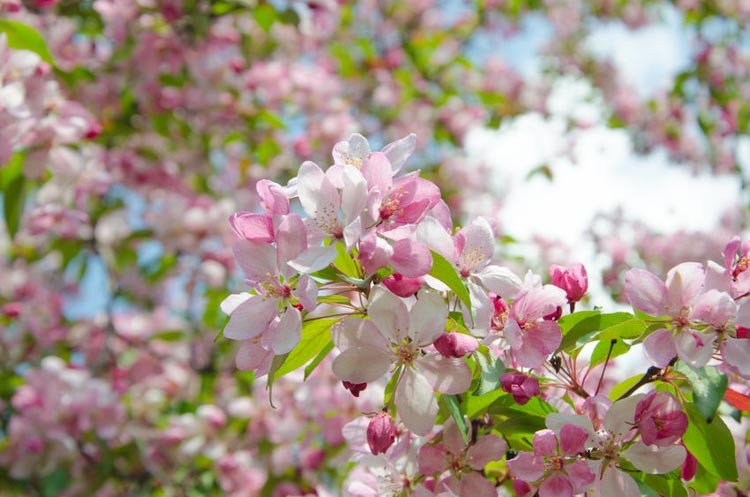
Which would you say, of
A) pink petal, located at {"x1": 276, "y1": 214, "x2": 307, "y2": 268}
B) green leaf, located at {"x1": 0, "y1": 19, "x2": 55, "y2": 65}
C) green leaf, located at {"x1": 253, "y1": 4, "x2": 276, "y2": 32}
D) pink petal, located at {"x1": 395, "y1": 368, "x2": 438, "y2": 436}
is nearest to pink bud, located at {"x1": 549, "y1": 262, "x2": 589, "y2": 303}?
pink petal, located at {"x1": 395, "y1": 368, "x2": 438, "y2": 436}

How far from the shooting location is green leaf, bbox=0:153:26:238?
77.3 inches

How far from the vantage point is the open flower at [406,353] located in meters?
0.86

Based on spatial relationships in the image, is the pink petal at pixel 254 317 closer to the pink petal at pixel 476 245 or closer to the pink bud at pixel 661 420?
the pink petal at pixel 476 245

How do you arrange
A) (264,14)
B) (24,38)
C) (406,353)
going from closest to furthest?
(406,353), (24,38), (264,14)

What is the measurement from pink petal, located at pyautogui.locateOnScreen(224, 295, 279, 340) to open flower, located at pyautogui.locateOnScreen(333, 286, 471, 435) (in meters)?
0.08

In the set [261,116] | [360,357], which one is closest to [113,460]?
[261,116]

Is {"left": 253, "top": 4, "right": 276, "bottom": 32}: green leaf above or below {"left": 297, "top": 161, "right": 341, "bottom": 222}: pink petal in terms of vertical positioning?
below

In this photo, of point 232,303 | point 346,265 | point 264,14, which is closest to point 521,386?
point 346,265

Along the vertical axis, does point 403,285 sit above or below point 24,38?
above

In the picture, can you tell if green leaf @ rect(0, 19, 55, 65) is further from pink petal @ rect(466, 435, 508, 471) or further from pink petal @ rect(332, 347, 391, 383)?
pink petal @ rect(466, 435, 508, 471)

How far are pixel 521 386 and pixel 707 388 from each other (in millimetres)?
196

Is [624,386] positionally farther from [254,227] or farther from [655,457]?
[254,227]

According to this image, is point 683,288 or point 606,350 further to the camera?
point 606,350

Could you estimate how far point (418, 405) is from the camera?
89cm
